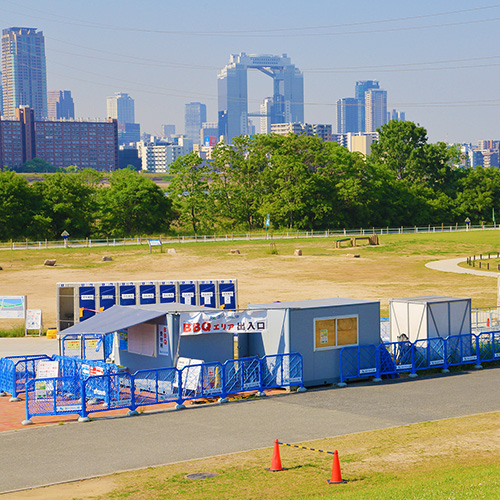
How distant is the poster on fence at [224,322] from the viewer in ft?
72.2

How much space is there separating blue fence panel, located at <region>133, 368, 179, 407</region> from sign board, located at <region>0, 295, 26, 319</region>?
14582 millimetres

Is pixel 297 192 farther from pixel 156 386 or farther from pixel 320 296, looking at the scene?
pixel 156 386

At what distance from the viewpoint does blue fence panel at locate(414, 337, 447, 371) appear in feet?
81.9

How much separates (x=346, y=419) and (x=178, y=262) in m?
52.9

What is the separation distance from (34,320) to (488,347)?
19.2m

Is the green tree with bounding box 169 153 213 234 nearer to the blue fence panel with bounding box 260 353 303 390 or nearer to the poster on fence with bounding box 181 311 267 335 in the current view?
the poster on fence with bounding box 181 311 267 335

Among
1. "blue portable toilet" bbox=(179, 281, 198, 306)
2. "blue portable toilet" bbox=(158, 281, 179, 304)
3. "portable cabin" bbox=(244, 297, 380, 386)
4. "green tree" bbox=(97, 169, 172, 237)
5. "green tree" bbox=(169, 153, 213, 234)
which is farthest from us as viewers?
"green tree" bbox=(169, 153, 213, 234)

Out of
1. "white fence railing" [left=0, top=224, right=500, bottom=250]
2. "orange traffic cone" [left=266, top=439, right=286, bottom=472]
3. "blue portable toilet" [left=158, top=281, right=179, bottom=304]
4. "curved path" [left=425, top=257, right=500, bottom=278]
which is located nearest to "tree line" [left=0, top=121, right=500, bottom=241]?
"white fence railing" [left=0, top=224, right=500, bottom=250]

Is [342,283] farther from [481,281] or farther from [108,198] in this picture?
[108,198]

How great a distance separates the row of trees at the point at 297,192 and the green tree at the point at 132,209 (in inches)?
260

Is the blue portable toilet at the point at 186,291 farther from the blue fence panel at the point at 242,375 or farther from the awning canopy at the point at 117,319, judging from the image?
the blue fence panel at the point at 242,375

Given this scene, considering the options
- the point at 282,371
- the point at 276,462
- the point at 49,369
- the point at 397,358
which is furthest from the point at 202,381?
the point at 276,462

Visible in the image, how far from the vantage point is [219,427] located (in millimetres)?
18547

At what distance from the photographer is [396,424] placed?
18.6m
